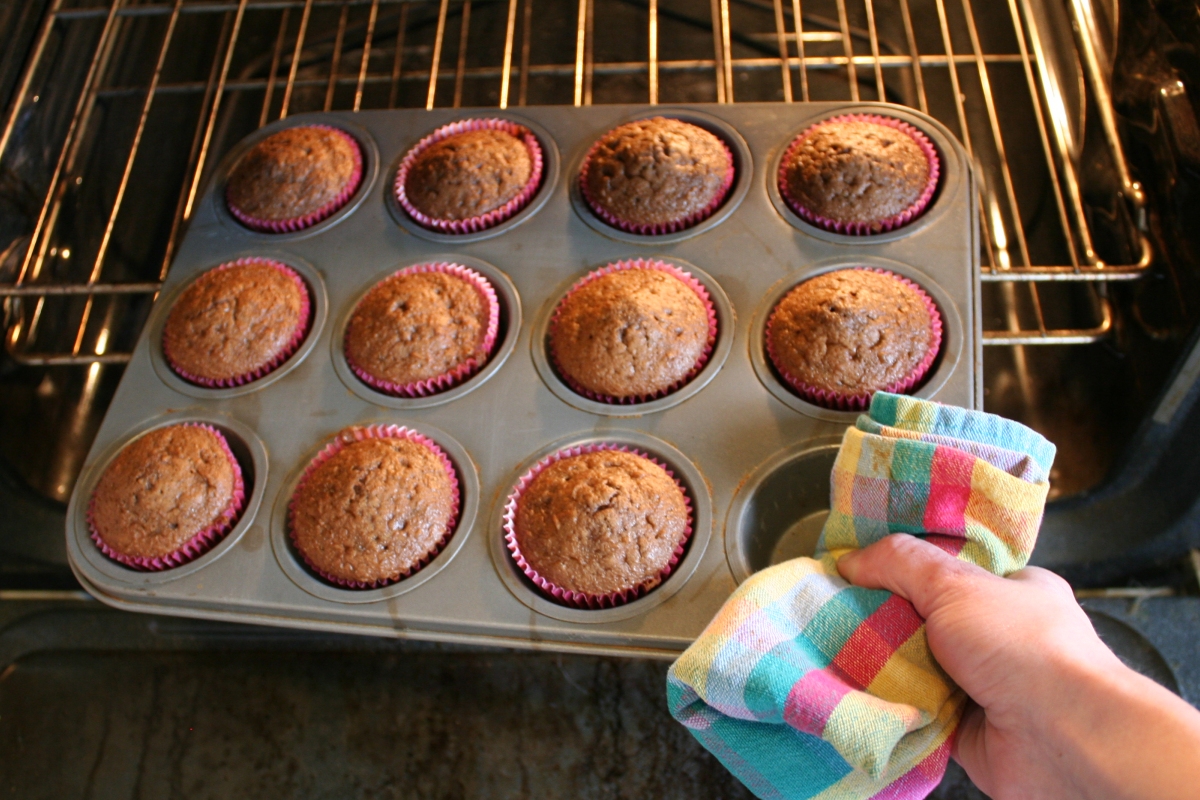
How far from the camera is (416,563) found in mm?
1438

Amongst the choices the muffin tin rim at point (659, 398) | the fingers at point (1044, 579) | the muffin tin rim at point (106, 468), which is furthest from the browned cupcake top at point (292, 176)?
the fingers at point (1044, 579)

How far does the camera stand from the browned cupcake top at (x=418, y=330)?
5.21 feet

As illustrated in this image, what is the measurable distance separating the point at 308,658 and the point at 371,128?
1.26 m

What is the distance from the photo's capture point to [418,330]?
160cm

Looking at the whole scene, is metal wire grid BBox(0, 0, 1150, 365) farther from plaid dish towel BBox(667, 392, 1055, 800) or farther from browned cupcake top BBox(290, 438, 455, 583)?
browned cupcake top BBox(290, 438, 455, 583)

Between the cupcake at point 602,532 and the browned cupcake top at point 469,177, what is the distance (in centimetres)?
70

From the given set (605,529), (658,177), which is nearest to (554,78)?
(658,177)

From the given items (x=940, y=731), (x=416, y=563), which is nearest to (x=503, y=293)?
(x=416, y=563)

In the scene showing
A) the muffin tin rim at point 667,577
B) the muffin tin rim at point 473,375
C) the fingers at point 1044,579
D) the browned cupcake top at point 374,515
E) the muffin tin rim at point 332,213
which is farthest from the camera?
the muffin tin rim at point 332,213

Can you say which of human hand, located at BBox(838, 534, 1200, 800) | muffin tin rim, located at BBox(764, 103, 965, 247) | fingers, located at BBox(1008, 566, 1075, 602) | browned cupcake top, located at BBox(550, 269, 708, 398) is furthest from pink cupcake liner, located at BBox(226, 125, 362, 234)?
fingers, located at BBox(1008, 566, 1075, 602)

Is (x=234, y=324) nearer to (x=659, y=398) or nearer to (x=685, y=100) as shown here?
(x=659, y=398)

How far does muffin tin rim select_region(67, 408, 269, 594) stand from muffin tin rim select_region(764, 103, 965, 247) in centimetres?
119

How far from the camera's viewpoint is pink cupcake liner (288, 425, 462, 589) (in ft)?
4.75

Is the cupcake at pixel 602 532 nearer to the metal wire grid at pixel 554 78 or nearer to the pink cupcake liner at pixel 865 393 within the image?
the pink cupcake liner at pixel 865 393
